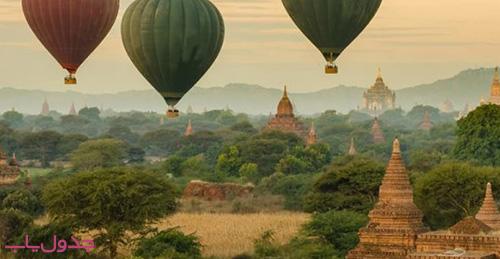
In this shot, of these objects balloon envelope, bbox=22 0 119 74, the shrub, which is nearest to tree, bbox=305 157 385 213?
the shrub

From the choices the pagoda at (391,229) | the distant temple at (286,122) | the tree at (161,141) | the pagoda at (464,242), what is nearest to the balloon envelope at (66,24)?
the pagoda at (391,229)

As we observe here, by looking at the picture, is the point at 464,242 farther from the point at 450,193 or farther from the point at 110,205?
the point at 450,193

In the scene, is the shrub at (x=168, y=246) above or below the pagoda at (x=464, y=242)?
below

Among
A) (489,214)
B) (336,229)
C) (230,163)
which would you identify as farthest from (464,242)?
(230,163)

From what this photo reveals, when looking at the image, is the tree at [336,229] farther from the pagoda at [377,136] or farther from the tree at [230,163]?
the pagoda at [377,136]

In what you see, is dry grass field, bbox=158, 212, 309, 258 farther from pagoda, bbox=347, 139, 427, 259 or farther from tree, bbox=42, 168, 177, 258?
pagoda, bbox=347, 139, 427, 259

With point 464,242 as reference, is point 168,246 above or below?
below

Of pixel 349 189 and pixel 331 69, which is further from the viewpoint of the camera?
pixel 349 189
